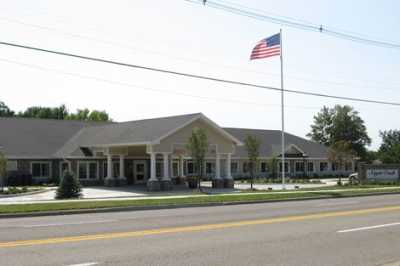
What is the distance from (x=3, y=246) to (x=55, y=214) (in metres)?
8.35

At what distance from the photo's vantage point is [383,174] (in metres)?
44.9

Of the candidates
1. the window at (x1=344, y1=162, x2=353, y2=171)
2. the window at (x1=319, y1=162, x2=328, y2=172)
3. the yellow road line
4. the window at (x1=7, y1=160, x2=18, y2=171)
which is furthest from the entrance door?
the window at (x1=344, y1=162, x2=353, y2=171)

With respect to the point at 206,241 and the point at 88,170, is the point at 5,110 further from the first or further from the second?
the point at 206,241

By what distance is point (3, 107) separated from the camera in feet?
318

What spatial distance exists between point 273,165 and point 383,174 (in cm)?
1668

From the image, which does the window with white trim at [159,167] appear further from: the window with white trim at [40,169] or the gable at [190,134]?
the gable at [190,134]

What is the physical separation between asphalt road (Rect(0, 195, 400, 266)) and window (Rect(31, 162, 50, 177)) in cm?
2823

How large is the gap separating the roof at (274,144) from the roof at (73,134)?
14.5 m

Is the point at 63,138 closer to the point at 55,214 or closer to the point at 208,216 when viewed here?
the point at 55,214

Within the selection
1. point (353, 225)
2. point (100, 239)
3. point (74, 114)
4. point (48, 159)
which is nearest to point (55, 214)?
point (100, 239)

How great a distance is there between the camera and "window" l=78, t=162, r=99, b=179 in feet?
149

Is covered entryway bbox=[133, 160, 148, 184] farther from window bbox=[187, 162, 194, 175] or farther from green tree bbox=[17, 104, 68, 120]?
green tree bbox=[17, 104, 68, 120]

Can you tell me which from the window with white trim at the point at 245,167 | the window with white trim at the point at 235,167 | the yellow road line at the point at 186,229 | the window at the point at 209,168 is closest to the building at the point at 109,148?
the window at the point at 209,168

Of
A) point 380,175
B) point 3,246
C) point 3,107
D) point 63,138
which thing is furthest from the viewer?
point 3,107
